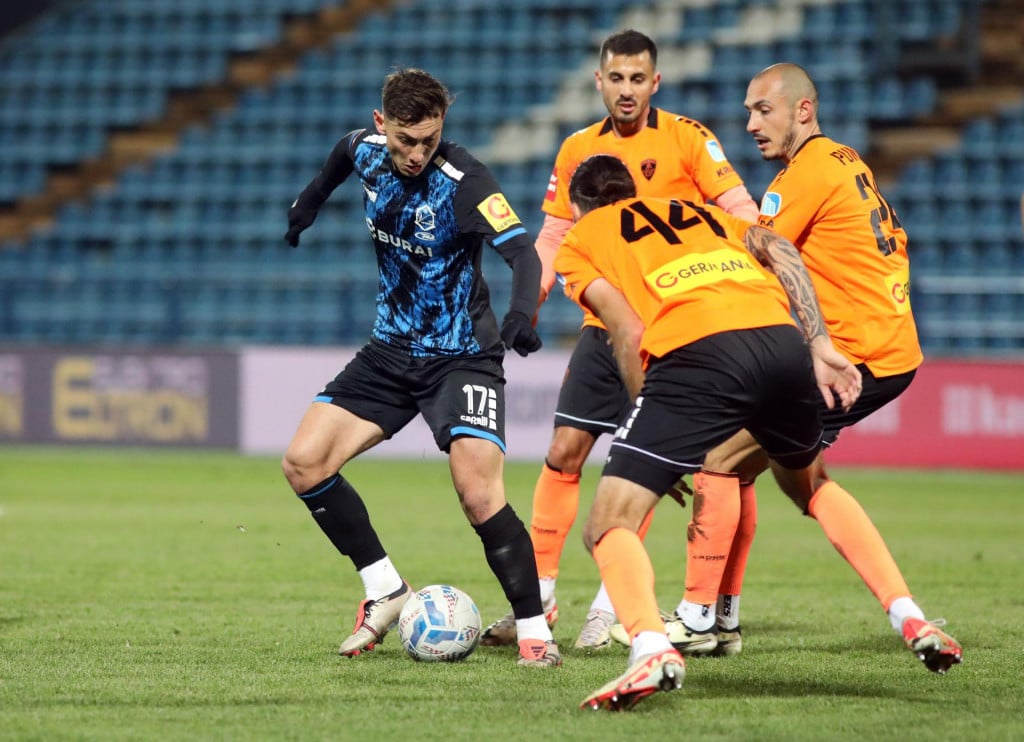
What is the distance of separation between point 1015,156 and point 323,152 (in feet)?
29.3

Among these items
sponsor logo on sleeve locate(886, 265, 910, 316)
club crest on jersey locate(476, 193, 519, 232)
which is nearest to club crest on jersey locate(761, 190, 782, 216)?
sponsor logo on sleeve locate(886, 265, 910, 316)

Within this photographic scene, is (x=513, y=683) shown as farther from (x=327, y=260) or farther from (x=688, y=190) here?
(x=327, y=260)

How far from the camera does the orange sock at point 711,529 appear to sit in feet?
18.8

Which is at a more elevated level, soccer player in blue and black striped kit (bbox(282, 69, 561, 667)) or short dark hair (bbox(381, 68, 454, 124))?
short dark hair (bbox(381, 68, 454, 124))

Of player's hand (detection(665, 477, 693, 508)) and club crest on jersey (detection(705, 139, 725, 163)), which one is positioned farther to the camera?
club crest on jersey (detection(705, 139, 725, 163))

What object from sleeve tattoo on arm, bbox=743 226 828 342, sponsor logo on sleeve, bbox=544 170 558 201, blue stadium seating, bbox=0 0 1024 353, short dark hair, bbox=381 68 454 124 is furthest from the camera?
blue stadium seating, bbox=0 0 1024 353

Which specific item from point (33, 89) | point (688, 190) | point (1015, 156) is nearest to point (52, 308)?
point (33, 89)

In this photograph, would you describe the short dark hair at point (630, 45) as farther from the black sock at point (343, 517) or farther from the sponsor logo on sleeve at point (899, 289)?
the black sock at point (343, 517)

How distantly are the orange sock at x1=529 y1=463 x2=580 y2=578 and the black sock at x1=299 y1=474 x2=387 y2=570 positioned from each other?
2.55 ft

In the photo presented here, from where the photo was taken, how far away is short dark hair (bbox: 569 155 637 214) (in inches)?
194

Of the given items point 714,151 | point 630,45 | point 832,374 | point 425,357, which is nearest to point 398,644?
point 425,357

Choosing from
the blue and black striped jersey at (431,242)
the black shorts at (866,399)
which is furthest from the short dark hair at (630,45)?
the black shorts at (866,399)

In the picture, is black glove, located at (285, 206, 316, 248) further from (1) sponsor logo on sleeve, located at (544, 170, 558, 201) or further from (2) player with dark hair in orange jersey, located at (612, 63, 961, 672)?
(2) player with dark hair in orange jersey, located at (612, 63, 961, 672)

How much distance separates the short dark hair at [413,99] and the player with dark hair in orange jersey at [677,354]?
0.75 m
